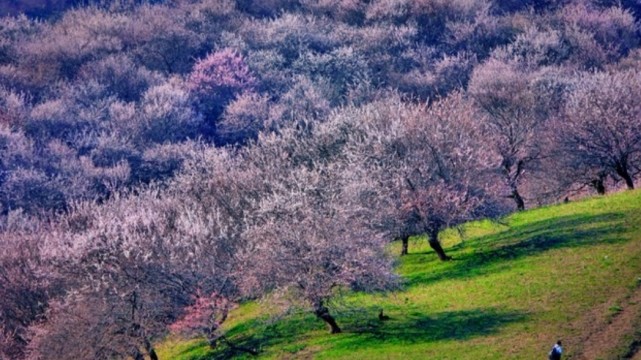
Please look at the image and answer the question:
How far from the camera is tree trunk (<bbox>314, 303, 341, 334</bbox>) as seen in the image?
144 feet

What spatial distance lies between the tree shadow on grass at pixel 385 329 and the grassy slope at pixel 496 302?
58 millimetres

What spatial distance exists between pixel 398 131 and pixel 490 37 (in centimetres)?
6550

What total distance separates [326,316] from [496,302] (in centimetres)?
880

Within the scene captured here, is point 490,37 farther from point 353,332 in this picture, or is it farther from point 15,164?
point 353,332

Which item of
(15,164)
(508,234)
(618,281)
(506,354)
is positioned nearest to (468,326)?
(506,354)

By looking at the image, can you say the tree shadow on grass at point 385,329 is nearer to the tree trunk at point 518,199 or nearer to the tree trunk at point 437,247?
the tree trunk at point 437,247

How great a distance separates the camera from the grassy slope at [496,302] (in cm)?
3881

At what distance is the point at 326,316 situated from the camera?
1756 inches

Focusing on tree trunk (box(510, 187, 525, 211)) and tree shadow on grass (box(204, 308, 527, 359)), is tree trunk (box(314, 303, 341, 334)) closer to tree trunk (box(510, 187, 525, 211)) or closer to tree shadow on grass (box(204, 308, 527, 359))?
tree shadow on grass (box(204, 308, 527, 359))

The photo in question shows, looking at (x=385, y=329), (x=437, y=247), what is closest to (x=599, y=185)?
(x=437, y=247)

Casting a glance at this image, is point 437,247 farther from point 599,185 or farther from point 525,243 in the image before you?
point 599,185

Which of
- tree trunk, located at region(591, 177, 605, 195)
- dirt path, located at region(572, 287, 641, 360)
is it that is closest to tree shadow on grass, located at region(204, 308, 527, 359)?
dirt path, located at region(572, 287, 641, 360)

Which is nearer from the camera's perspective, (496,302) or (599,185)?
(496,302)

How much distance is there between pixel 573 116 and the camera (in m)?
67.9
